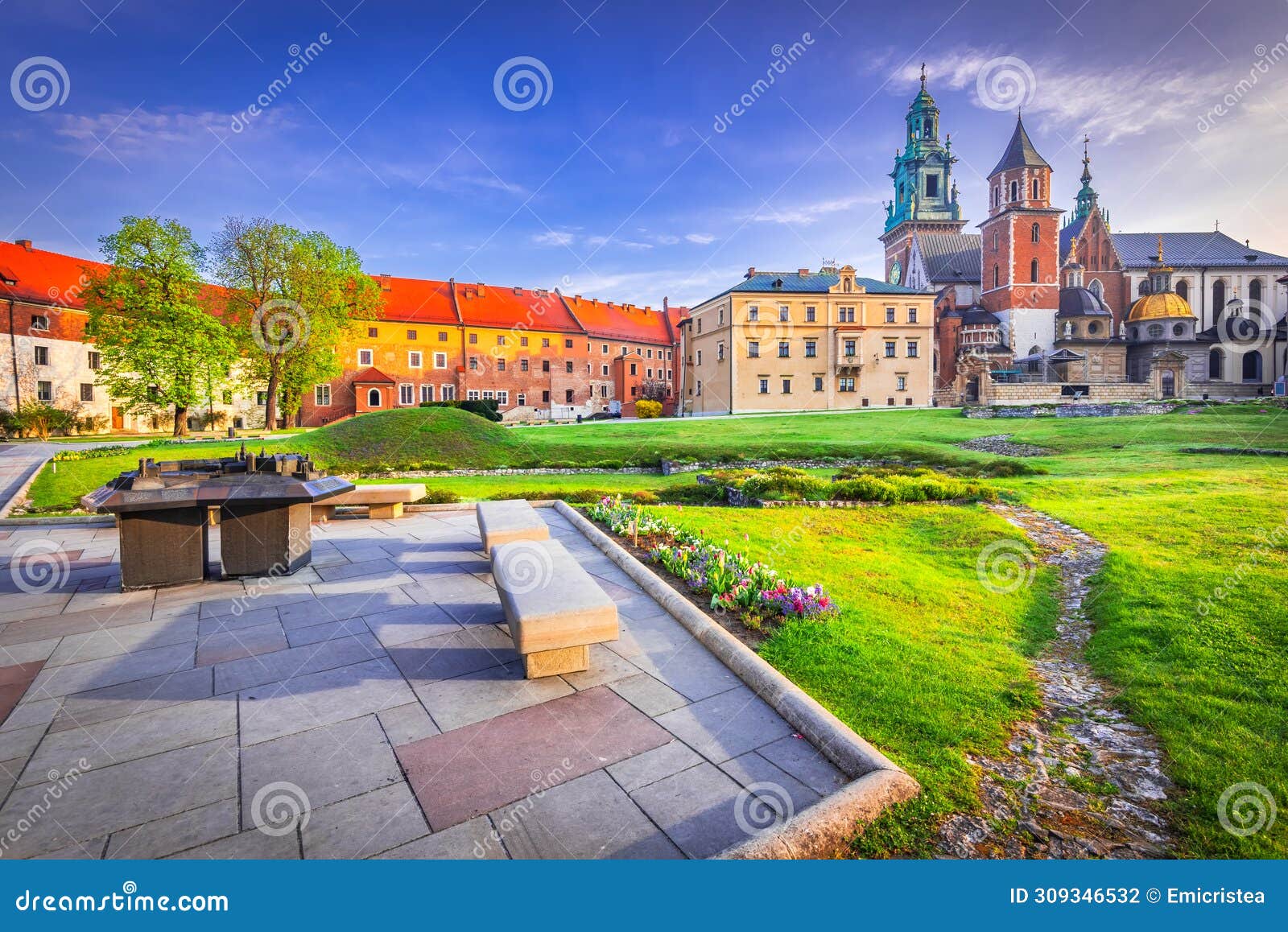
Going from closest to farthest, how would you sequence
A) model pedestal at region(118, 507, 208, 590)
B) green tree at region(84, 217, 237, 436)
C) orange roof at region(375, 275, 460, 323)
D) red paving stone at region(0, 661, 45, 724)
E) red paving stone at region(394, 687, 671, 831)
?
red paving stone at region(394, 687, 671, 831) → red paving stone at region(0, 661, 45, 724) → model pedestal at region(118, 507, 208, 590) → green tree at region(84, 217, 237, 436) → orange roof at region(375, 275, 460, 323)

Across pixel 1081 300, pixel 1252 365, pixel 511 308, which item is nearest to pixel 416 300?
pixel 511 308

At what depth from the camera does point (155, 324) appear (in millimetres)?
31344

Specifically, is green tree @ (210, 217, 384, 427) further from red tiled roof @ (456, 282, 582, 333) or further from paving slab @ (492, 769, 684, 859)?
paving slab @ (492, 769, 684, 859)

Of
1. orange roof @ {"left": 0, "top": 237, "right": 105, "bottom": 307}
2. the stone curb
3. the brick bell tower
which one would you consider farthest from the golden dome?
orange roof @ {"left": 0, "top": 237, "right": 105, "bottom": 307}

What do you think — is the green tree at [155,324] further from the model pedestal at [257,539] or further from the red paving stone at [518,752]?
the red paving stone at [518,752]

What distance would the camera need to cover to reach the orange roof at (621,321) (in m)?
67.8

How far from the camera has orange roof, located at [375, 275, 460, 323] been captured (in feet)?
186

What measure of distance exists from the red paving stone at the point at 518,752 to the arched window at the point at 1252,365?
83202 millimetres

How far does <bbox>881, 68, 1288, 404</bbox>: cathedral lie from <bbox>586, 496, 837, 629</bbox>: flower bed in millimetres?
50329

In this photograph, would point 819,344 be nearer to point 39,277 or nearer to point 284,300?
point 284,300

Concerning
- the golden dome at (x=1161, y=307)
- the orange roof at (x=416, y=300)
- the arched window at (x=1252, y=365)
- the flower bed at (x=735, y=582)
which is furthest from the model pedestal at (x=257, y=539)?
the arched window at (x=1252, y=365)

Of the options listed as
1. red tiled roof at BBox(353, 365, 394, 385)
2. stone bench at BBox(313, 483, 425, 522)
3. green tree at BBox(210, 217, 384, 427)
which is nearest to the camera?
stone bench at BBox(313, 483, 425, 522)

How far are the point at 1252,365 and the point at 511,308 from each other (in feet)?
243

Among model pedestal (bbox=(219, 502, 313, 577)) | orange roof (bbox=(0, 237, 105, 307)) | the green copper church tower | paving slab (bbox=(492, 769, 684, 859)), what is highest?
the green copper church tower
